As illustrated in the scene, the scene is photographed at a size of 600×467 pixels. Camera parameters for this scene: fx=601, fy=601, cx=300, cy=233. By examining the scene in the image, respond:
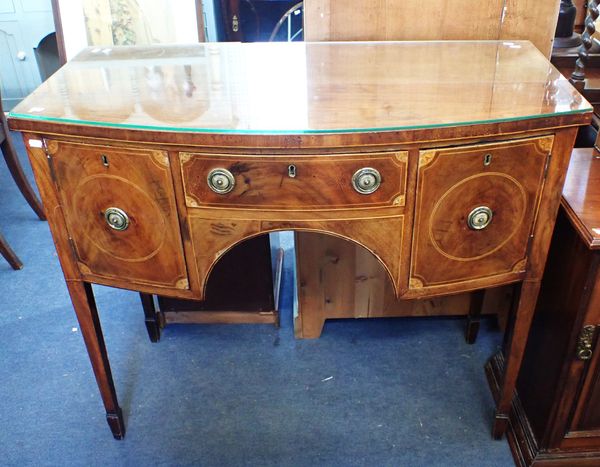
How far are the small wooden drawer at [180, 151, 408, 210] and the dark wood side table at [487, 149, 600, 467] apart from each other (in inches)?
15.2

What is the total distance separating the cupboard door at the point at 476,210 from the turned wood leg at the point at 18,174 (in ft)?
5.23

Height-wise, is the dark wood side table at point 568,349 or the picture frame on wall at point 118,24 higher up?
the picture frame on wall at point 118,24

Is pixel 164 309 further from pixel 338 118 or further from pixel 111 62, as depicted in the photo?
pixel 338 118

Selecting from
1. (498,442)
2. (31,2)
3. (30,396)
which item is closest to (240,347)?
(30,396)

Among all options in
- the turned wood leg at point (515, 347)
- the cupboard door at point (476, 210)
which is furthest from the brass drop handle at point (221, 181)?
the turned wood leg at point (515, 347)

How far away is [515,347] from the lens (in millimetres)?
1257

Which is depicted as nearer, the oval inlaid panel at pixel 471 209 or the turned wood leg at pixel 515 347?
the oval inlaid panel at pixel 471 209

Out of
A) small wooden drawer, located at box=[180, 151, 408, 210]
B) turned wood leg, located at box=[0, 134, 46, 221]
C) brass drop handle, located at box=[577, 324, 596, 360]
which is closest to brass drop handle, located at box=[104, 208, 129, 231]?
small wooden drawer, located at box=[180, 151, 408, 210]

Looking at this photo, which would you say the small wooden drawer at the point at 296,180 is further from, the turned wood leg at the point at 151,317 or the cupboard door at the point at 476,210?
the turned wood leg at the point at 151,317

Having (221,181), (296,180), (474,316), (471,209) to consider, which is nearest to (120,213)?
(221,181)

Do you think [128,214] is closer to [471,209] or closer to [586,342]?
[471,209]

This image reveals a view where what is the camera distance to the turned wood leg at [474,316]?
1625mm

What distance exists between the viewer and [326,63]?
1230 mm

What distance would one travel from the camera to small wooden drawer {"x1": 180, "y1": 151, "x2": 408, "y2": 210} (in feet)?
3.17
